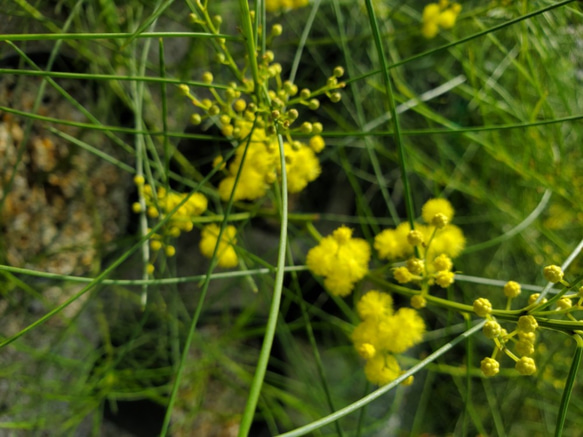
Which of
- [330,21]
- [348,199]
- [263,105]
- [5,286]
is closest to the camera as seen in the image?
[263,105]

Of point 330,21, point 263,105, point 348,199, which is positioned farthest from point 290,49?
point 263,105

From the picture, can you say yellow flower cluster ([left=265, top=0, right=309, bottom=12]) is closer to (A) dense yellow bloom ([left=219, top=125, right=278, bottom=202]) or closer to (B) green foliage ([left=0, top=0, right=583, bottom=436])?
(B) green foliage ([left=0, top=0, right=583, bottom=436])

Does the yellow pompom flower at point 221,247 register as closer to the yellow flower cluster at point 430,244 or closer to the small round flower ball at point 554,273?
the yellow flower cluster at point 430,244

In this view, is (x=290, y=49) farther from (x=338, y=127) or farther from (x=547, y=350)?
(x=547, y=350)

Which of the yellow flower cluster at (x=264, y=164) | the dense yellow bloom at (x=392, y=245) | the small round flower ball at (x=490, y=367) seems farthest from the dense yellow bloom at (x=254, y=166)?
the small round flower ball at (x=490, y=367)

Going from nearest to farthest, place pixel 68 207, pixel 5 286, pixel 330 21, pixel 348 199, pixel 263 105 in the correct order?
pixel 263 105
pixel 5 286
pixel 68 207
pixel 330 21
pixel 348 199

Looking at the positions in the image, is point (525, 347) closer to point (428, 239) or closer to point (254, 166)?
point (428, 239)

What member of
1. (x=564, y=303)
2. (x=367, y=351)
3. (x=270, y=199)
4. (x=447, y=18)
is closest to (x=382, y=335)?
(x=367, y=351)

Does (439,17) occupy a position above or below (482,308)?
above
